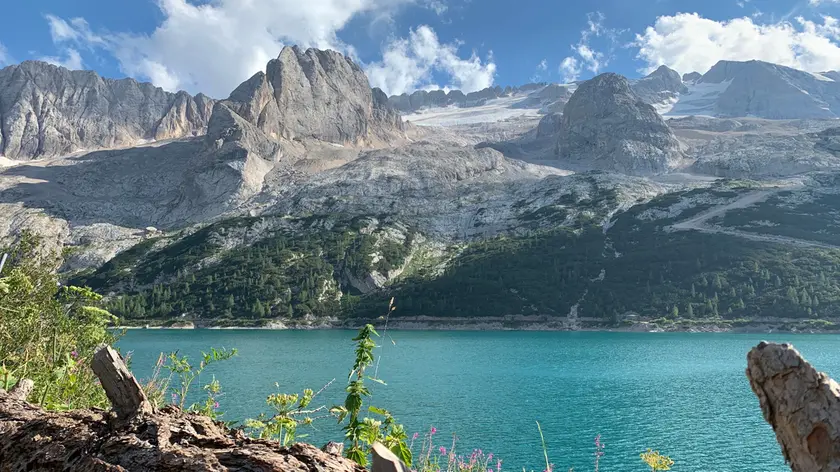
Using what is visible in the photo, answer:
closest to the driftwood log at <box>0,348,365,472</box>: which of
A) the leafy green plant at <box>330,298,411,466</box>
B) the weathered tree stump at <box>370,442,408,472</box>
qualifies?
the weathered tree stump at <box>370,442,408,472</box>

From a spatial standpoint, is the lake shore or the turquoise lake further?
the lake shore

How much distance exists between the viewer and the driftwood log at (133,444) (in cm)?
201

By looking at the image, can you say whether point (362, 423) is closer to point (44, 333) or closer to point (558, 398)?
point (44, 333)

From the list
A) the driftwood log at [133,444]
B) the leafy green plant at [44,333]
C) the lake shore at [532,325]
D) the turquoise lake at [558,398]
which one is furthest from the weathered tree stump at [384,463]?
the lake shore at [532,325]

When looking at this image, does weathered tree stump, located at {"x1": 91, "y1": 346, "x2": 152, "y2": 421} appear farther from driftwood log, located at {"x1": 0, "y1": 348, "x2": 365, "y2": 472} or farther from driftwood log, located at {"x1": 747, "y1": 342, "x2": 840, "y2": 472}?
driftwood log, located at {"x1": 747, "y1": 342, "x2": 840, "y2": 472}

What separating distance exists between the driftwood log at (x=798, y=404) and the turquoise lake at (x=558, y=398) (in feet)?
40.4

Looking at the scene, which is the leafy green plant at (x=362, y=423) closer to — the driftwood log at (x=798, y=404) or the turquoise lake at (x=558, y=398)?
the driftwood log at (x=798, y=404)

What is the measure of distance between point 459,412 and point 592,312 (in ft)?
370

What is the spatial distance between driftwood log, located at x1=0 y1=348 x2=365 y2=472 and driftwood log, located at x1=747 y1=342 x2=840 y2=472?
1455mm

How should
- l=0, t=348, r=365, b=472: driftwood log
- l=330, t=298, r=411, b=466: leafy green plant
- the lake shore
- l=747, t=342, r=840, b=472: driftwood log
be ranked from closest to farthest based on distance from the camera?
l=747, t=342, r=840, b=472: driftwood log, l=0, t=348, r=365, b=472: driftwood log, l=330, t=298, r=411, b=466: leafy green plant, the lake shore

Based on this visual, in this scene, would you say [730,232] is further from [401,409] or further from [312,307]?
[401,409]

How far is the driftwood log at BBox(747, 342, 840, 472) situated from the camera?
1557 millimetres

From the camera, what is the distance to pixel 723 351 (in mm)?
82188

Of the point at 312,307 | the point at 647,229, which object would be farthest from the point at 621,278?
the point at 312,307
